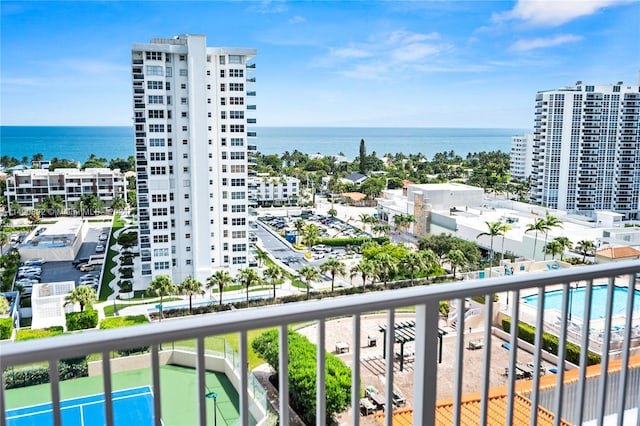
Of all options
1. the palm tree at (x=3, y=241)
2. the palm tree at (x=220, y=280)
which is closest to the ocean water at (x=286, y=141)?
the palm tree at (x=3, y=241)

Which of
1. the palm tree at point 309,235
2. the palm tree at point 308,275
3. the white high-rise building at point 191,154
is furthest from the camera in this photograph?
the palm tree at point 309,235

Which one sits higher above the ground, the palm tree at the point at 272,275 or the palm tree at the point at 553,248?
the palm tree at the point at 553,248

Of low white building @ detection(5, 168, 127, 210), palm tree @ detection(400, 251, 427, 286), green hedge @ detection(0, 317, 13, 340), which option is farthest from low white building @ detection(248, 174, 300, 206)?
green hedge @ detection(0, 317, 13, 340)

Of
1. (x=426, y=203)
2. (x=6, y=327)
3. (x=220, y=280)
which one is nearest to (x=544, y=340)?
(x=6, y=327)

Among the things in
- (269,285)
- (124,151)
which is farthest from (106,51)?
(269,285)

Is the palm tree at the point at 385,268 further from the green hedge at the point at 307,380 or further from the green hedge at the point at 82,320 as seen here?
the green hedge at the point at 307,380
